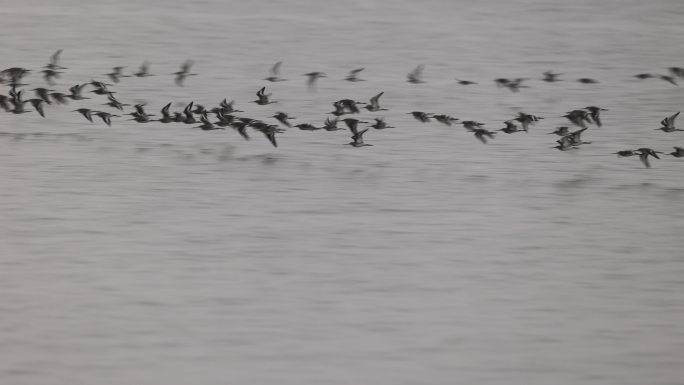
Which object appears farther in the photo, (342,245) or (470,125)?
(470,125)

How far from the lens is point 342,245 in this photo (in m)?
12.6

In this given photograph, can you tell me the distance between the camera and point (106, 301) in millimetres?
10516

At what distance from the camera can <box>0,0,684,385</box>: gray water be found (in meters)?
9.37

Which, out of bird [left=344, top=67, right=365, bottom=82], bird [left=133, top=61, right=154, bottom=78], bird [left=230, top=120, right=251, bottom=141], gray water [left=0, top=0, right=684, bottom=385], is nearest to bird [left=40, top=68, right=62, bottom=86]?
gray water [left=0, top=0, right=684, bottom=385]

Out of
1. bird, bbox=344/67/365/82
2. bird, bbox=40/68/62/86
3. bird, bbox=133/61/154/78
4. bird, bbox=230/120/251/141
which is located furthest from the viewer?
bird, bbox=133/61/154/78

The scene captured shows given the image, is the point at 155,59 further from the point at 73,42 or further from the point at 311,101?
the point at 311,101

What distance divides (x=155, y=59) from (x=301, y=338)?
62.2 feet

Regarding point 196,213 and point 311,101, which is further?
point 311,101

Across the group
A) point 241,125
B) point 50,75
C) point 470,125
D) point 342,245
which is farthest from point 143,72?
point 342,245

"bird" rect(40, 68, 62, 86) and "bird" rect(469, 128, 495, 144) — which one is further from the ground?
"bird" rect(40, 68, 62, 86)

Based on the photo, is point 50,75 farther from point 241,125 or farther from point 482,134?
point 482,134

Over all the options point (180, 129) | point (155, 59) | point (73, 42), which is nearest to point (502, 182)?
point (180, 129)

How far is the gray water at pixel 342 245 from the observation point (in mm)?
9367

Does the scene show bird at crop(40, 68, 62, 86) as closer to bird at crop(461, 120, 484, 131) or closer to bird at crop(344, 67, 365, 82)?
bird at crop(344, 67, 365, 82)
